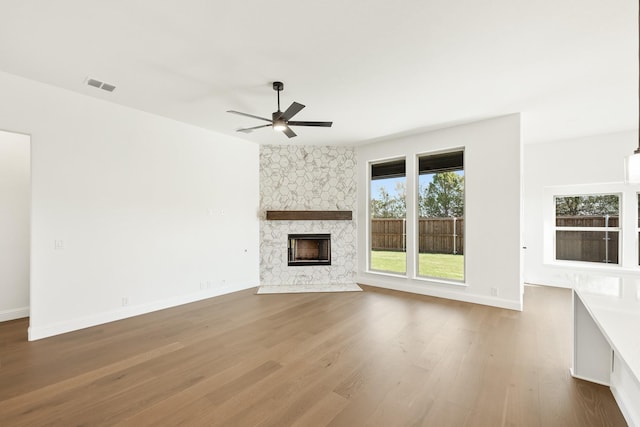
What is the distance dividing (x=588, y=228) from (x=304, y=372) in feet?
20.0

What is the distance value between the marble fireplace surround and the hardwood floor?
1.83 m

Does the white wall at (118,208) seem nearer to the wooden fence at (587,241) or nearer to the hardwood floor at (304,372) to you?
the hardwood floor at (304,372)

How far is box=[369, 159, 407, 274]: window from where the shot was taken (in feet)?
17.9

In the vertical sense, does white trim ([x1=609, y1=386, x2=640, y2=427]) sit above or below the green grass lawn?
below

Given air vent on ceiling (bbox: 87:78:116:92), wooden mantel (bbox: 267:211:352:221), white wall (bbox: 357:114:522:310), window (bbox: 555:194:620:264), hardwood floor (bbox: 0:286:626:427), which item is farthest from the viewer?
wooden mantel (bbox: 267:211:352:221)

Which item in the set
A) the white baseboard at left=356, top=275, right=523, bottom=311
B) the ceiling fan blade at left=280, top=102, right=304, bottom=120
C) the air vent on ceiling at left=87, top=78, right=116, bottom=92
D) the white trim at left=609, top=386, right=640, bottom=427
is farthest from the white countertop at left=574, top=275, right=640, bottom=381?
the air vent on ceiling at left=87, top=78, right=116, bottom=92

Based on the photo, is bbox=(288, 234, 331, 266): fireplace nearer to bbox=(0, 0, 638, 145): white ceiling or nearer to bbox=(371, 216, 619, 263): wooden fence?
bbox=(371, 216, 619, 263): wooden fence

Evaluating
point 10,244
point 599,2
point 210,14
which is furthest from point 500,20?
point 10,244

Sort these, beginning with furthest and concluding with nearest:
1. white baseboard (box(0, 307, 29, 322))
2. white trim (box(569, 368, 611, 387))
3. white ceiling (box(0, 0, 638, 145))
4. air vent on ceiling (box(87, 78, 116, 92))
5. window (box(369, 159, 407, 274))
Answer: window (box(369, 159, 407, 274))
white baseboard (box(0, 307, 29, 322))
air vent on ceiling (box(87, 78, 116, 92))
white trim (box(569, 368, 611, 387))
white ceiling (box(0, 0, 638, 145))

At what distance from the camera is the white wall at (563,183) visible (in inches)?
189

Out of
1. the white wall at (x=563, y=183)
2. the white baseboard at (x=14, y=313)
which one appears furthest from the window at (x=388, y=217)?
the white baseboard at (x=14, y=313)

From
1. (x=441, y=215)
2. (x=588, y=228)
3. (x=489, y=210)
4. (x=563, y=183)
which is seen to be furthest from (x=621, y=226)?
(x=441, y=215)

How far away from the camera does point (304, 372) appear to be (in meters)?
2.42

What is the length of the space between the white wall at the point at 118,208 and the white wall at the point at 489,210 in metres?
3.78
